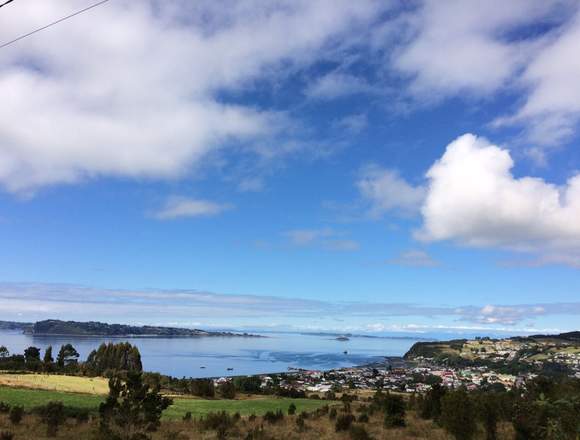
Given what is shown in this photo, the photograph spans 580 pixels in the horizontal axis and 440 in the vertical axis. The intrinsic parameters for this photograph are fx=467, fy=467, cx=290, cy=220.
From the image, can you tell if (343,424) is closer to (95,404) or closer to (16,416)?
(16,416)

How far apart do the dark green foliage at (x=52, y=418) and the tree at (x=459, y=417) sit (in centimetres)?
1256

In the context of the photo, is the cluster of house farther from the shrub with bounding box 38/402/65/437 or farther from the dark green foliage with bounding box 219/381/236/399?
the shrub with bounding box 38/402/65/437

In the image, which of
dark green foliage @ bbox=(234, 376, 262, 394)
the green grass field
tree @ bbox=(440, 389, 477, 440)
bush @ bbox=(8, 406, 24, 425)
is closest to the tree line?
dark green foliage @ bbox=(234, 376, 262, 394)

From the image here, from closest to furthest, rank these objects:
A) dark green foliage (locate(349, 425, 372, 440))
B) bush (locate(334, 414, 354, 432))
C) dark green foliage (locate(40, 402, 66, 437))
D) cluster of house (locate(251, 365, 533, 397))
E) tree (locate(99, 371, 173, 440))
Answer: tree (locate(99, 371, 173, 440)), dark green foliage (locate(40, 402, 66, 437)), dark green foliage (locate(349, 425, 372, 440)), bush (locate(334, 414, 354, 432)), cluster of house (locate(251, 365, 533, 397))

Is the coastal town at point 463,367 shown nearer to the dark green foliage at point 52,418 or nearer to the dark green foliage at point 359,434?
the dark green foliage at point 359,434

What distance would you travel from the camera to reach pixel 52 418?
16.2m

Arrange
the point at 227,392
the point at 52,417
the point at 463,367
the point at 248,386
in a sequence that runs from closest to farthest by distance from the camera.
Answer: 1. the point at 52,417
2. the point at 227,392
3. the point at 248,386
4. the point at 463,367

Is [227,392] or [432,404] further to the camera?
[227,392]

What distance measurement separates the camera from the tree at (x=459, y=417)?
14.8 metres

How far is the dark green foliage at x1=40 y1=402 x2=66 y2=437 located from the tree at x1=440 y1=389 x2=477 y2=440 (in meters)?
12.6

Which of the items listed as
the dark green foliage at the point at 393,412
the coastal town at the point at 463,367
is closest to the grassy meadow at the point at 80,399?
the dark green foliage at the point at 393,412

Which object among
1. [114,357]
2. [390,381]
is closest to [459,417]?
[390,381]

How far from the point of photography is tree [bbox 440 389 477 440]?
14.8 meters

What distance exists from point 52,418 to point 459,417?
13709 mm
